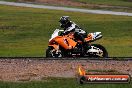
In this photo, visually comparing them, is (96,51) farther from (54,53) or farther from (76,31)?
(54,53)

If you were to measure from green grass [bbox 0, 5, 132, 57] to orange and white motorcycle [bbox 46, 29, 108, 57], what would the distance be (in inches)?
161

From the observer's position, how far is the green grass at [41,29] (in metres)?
26.7

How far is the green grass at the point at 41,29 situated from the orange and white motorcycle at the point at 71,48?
4.08 metres

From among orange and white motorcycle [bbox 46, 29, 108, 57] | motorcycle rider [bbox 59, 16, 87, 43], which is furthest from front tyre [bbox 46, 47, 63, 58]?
motorcycle rider [bbox 59, 16, 87, 43]

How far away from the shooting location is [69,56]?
1944 centimetres

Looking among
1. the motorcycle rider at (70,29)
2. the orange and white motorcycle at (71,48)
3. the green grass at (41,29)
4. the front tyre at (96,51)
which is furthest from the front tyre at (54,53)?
the green grass at (41,29)

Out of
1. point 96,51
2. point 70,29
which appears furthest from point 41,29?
point 96,51

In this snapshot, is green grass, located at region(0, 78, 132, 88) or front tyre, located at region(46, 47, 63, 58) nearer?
green grass, located at region(0, 78, 132, 88)

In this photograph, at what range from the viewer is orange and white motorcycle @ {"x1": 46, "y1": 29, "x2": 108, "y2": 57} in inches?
759

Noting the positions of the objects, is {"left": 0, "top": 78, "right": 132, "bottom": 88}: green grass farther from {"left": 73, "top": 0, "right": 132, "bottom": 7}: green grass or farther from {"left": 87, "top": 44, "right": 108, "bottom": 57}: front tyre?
{"left": 73, "top": 0, "right": 132, "bottom": 7}: green grass

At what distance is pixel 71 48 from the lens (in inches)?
764

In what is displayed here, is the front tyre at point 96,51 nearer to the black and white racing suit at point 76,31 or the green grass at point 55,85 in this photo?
the black and white racing suit at point 76,31

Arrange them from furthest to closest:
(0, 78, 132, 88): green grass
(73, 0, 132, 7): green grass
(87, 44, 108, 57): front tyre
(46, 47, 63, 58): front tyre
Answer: (73, 0, 132, 7): green grass → (87, 44, 108, 57): front tyre → (46, 47, 63, 58): front tyre → (0, 78, 132, 88): green grass

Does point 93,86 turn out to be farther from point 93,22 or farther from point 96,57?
point 93,22
